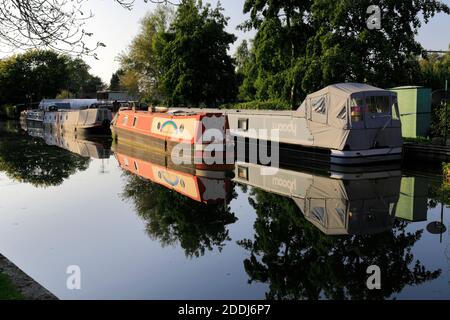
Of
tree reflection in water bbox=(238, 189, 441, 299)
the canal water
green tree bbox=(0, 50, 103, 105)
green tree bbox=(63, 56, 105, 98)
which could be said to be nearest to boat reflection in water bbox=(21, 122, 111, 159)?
the canal water

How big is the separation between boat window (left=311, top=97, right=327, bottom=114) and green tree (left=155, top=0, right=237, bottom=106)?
19.2m

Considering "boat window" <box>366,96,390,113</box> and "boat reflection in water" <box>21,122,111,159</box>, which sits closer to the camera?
"boat window" <box>366,96,390,113</box>

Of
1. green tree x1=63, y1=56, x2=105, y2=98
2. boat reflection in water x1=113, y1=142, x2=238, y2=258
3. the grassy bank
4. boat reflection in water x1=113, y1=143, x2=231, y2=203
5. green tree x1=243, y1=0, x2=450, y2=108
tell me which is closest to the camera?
the grassy bank

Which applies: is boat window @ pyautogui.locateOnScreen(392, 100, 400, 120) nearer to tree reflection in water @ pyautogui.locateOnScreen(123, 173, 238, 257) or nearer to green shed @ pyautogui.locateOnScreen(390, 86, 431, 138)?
green shed @ pyautogui.locateOnScreen(390, 86, 431, 138)

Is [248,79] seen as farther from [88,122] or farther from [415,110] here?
[415,110]

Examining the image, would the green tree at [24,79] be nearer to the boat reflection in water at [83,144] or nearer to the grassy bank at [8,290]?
the boat reflection in water at [83,144]

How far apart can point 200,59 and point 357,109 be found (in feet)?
71.1

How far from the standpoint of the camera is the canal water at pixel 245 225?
21.9ft

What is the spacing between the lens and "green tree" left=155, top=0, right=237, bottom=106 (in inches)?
1416

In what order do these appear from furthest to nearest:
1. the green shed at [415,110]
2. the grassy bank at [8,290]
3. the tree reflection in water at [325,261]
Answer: the green shed at [415,110], the tree reflection in water at [325,261], the grassy bank at [8,290]

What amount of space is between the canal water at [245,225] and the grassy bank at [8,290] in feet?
2.82

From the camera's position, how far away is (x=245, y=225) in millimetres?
10133

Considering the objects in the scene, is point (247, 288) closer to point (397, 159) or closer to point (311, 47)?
point (397, 159)

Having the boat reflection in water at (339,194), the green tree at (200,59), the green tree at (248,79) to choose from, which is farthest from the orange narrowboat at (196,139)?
the green tree at (200,59)
